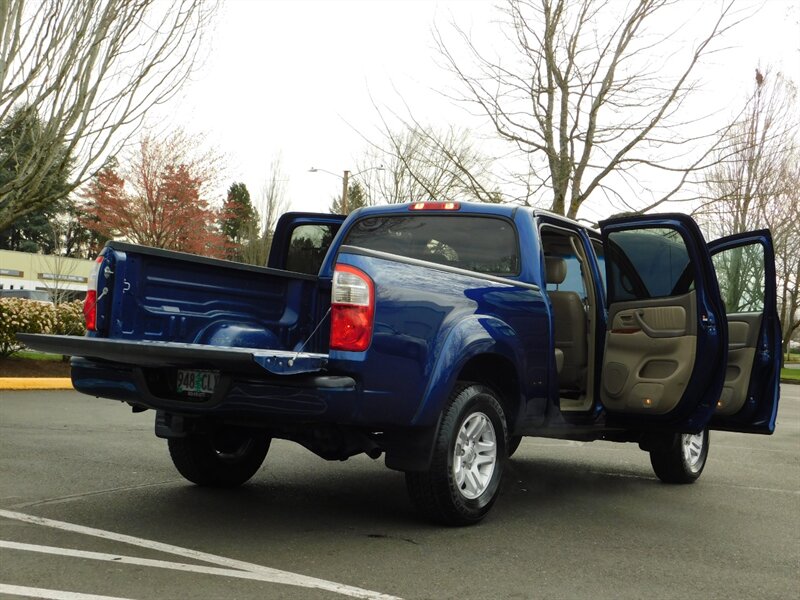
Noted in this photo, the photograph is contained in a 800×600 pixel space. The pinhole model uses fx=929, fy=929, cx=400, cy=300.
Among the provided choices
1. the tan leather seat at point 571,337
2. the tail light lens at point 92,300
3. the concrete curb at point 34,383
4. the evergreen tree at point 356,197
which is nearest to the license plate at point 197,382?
the tail light lens at point 92,300

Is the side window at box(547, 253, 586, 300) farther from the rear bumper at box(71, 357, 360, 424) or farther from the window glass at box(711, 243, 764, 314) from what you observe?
the rear bumper at box(71, 357, 360, 424)

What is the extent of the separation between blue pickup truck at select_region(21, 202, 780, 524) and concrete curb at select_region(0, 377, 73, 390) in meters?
7.79

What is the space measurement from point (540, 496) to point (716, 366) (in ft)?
5.19

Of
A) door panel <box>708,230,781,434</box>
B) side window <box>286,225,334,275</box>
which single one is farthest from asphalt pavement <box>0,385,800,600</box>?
side window <box>286,225,334,275</box>

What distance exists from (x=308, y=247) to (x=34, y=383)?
7989mm

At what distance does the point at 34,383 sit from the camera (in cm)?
1383

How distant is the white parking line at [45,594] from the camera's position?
374 cm

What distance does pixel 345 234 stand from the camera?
6918mm

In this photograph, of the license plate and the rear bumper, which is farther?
the license plate

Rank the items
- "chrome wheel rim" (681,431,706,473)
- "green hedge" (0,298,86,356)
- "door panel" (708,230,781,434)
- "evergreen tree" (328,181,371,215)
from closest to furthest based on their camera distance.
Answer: "door panel" (708,230,781,434) < "chrome wheel rim" (681,431,706,473) < "green hedge" (0,298,86,356) < "evergreen tree" (328,181,371,215)

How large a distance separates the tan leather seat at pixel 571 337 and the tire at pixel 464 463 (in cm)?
140

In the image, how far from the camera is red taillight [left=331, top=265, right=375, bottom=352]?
471 cm

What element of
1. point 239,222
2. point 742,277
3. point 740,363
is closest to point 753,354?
point 740,363

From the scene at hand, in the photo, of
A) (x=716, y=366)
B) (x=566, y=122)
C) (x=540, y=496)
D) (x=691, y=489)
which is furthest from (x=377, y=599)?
(x=566, y=122)
